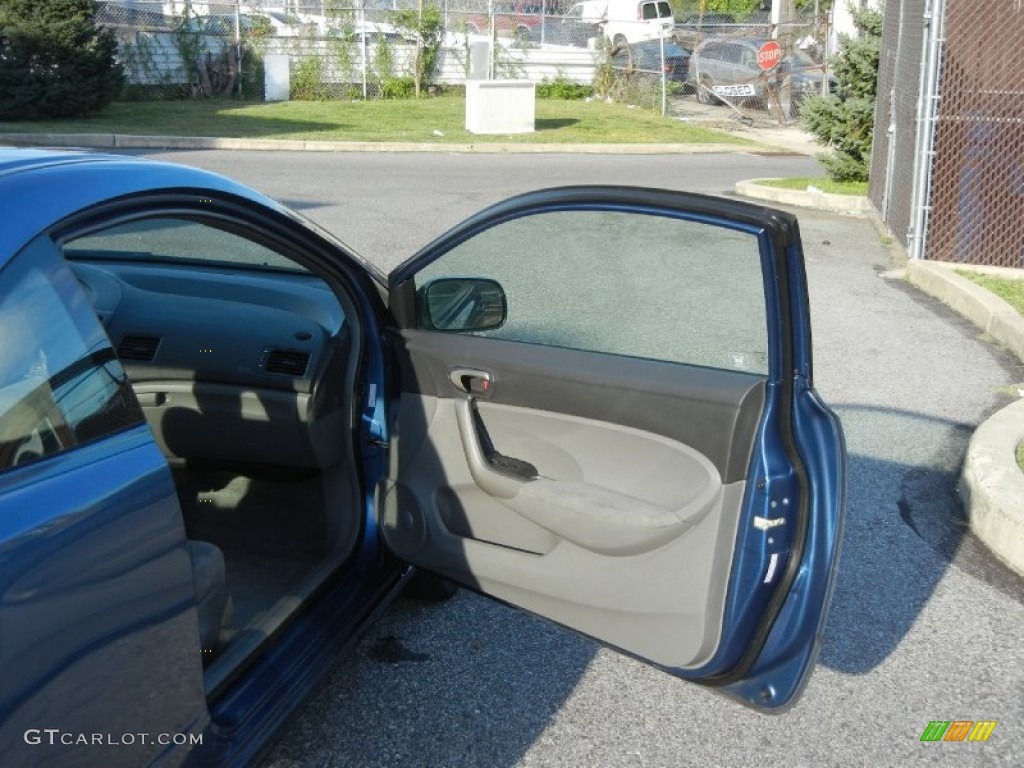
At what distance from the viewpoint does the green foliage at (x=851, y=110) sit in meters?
13.9

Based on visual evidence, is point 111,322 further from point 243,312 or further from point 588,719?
point 588,719

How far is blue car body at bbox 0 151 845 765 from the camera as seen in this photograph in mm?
2119

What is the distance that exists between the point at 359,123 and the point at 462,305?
1840cm

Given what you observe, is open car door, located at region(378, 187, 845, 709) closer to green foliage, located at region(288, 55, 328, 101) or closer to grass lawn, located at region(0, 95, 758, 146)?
grass lawn, located at region(0, 95, 758, 146)

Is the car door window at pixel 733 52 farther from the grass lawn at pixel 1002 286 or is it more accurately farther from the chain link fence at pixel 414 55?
the grass lawn at pixel 1002 286

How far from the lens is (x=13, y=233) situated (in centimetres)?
226

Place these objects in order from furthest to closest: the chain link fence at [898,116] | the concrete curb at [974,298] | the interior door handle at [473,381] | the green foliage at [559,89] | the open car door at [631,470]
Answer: the green foliage at [559,89] < the chain link fence at [898,116] < the concrete curb at [974,298] < the interior door handle at [473,381] < the open car door at [631,470]

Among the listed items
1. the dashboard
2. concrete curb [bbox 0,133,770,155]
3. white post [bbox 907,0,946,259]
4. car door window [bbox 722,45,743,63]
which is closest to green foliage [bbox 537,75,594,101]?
car door window [bbox 722,45,743,63]

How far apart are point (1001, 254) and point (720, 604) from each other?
768cm

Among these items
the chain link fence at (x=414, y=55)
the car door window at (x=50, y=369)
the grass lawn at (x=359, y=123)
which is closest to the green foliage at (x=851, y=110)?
the grass lawn at (x=359, y=123)

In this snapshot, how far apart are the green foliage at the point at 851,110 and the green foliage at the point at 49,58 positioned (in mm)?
12460

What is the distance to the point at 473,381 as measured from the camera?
3295mm

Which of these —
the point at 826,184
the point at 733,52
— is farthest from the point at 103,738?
the point at 733,52

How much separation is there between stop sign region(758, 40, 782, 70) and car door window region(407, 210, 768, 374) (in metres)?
14.1
